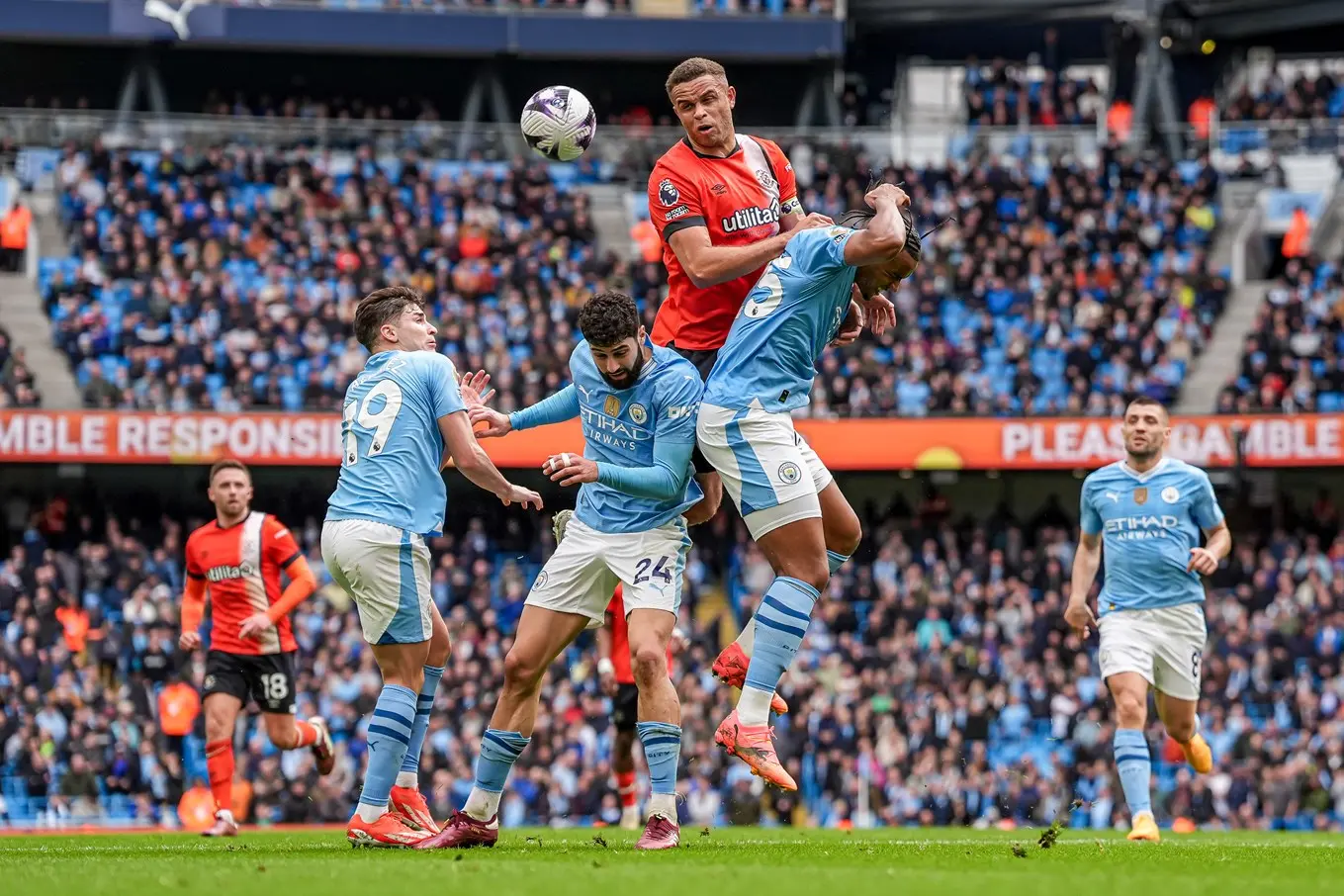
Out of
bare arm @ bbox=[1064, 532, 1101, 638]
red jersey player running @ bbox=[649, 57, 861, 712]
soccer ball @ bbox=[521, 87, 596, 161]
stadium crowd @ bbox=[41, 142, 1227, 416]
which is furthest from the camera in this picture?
stadium crowd @ bbox=[41, 142, 1227, 416]

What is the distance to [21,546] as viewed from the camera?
24219 mm

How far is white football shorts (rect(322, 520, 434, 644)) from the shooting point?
350 inches

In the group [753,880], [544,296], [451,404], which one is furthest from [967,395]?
[753,880]

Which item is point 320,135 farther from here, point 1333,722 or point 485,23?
point 1333,722

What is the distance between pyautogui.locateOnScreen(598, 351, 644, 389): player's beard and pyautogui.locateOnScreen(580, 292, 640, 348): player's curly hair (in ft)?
0.50

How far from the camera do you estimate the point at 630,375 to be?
341 inches

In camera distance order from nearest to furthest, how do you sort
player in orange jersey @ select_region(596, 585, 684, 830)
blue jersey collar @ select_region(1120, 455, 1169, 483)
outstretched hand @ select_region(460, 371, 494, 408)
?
outstretched hand @ select_region(460, 371, 494, 408), blue jersey collar @ select_region(1120, 455, 1169, 483), player in orange jersey @ select_region(596, 585, 684, 830)

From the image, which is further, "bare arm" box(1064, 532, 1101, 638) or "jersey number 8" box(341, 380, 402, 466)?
"bare arm" box(1064, 532, 1101, 638)

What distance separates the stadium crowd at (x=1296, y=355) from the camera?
84.3 feet

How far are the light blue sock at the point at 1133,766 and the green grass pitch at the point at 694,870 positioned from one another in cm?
165

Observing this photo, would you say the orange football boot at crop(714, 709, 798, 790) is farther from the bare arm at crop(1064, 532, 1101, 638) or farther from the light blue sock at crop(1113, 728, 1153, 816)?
the bare arm at crop(1064, 532, 1101, 638)

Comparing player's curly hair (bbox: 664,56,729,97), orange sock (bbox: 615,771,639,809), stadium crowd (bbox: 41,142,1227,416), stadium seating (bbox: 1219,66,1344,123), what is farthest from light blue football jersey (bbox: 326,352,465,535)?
stadium seating (bbox: 1219,66,1344,123)

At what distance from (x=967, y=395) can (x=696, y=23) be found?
1172 centimetres

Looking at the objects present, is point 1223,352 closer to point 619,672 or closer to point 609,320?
point 619,672
